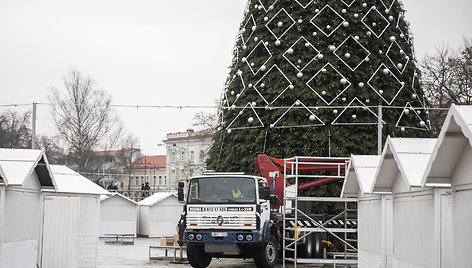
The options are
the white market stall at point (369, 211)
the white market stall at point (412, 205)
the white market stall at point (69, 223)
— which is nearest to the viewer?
the white market stall at point (412, 205)

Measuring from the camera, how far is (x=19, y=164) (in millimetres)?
11305

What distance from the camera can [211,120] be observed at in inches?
2216

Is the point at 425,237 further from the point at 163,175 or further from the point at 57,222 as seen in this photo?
the point at 163,175

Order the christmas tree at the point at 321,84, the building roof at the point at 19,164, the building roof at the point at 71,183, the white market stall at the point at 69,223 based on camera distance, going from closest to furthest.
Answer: the building roof at the point at 19,164 → the white market stall at the point at 69,223 → the building roof at the point at 71,183 → the christmas tree at the point at 321,84

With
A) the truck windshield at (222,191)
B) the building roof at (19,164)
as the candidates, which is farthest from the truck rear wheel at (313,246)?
the building roof at (19,164)

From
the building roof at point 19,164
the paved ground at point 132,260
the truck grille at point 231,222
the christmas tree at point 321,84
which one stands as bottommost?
the paved ground at point 132,260

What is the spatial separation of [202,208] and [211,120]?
38201mm

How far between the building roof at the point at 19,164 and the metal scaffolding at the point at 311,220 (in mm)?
8341

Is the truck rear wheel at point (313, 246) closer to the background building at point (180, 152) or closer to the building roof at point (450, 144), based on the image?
the building roof at point (450, 144)

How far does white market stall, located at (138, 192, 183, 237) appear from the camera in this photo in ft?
115

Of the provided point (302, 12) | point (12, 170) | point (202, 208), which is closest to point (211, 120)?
point (302, 12)

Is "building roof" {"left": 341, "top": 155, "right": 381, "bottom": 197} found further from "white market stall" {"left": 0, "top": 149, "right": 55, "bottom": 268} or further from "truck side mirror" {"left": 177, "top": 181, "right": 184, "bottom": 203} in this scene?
"white market stall" {"left": 0, "top": 149, "right": 55, "bottom": 268}

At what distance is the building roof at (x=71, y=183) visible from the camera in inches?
615

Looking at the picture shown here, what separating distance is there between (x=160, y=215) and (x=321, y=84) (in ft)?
53.0
